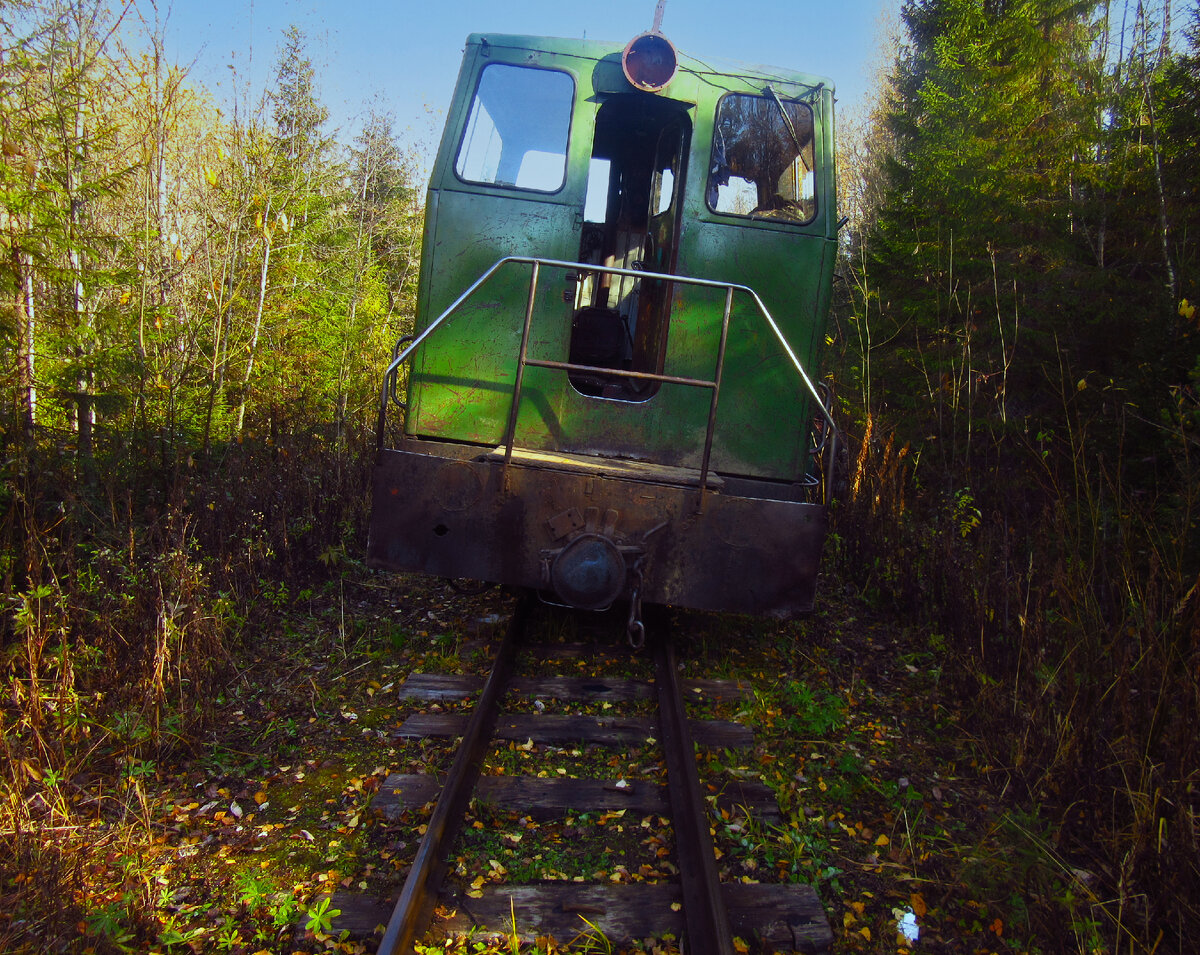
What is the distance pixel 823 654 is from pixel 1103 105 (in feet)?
23.6

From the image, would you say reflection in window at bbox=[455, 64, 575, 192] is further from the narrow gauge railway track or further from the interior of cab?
the narrow gauge railway track

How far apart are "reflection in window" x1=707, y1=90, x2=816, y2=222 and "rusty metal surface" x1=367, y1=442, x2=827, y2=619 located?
73.5 inches

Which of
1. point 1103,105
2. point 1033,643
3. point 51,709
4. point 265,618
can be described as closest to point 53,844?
point 51,709

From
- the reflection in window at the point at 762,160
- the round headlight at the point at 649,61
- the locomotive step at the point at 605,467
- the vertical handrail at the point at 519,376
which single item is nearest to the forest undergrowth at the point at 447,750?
the locomotive step at the point at 605,467

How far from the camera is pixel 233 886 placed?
243 cm

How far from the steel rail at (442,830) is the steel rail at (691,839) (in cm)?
76

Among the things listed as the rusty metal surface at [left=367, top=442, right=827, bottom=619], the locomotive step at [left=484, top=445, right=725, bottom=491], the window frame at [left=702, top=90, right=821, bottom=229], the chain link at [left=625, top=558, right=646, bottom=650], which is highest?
the window frame at [left=702, top=90, right=821, bottom=229]

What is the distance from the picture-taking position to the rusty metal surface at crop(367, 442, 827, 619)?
12.3ft

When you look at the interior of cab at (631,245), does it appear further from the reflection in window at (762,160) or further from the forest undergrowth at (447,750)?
the forest undergrowth at (447,750)

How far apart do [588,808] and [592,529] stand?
4.28 ft

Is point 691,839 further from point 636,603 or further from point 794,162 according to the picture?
point 794,162

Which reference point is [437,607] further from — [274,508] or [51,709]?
[51,709]

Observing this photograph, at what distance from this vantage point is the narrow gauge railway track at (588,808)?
7.34ft

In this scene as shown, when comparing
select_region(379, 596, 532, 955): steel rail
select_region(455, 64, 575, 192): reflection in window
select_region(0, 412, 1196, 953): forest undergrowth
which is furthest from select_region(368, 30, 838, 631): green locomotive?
select_region(379, 596, 532, 955): steel rail
